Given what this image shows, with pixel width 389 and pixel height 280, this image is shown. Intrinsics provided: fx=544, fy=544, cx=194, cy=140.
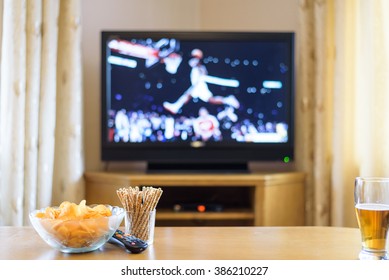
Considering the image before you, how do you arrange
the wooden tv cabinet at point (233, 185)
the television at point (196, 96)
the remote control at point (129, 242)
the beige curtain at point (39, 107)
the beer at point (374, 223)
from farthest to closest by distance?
the television at point (196, 96) < the wooden tv cabinet at point (233, 185) < the beige curtain at point (39, 107) < the remote control at point (129, 242) < the beer at point (374, 223)

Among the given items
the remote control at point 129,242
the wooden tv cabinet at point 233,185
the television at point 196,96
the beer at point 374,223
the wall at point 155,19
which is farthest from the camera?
the wall at point 155,19

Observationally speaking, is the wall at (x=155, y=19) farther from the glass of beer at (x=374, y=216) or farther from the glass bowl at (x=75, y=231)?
the glass of beer at (x=374, y=216)

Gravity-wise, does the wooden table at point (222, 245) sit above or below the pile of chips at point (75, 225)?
below

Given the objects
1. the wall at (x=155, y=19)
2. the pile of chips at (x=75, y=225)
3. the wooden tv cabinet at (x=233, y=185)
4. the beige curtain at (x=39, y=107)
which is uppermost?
the wall at (x=155, y=19)

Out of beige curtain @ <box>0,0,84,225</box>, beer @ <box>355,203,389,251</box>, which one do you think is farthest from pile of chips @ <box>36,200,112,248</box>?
beige curtain @ <box>0,0,84,225</box>

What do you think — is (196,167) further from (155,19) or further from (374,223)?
(374,223)

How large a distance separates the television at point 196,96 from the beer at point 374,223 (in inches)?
83.1

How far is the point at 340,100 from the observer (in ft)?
10.3

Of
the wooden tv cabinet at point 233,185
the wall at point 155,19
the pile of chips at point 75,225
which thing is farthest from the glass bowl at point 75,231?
the wall at point 155,19

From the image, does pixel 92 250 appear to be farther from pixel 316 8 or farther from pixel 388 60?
pixel 316 8

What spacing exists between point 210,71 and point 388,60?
1041mm

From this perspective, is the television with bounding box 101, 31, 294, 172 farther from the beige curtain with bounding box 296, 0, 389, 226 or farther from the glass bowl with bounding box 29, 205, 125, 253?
the glass bowl with bounding box 29, 205, 125, 253

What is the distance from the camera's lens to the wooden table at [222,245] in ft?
4.11
